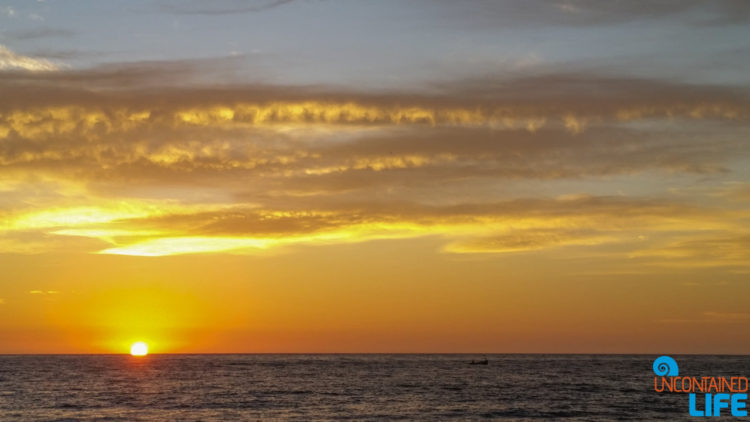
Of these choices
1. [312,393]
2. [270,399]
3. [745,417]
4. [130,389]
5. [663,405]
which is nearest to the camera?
[745,417]

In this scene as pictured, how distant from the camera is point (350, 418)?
238ft

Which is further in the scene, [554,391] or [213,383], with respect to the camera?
[213,383]

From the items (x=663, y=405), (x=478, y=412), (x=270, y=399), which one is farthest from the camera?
(x=270, y=399)

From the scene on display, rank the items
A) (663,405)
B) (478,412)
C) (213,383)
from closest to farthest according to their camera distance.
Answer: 1. (478,412)
2. (663,405)
3. (213,383)

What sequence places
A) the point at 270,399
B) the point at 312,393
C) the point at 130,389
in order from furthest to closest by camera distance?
the point at 130,389, the point at 312,393, the point at 270,399

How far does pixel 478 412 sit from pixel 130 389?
2198 inches

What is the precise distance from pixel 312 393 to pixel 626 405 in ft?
129

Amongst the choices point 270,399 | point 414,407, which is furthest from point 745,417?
point 270,399

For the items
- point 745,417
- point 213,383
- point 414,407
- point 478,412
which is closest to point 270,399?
point 414,407

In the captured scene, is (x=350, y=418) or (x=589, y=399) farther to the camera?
(x=589, y=399)

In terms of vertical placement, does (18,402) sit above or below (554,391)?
below

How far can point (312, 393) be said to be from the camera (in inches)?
3986

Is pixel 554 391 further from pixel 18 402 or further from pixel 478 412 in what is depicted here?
pixel 18 402

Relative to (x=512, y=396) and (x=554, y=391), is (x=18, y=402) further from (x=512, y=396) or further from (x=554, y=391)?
(x=554, y=391)
